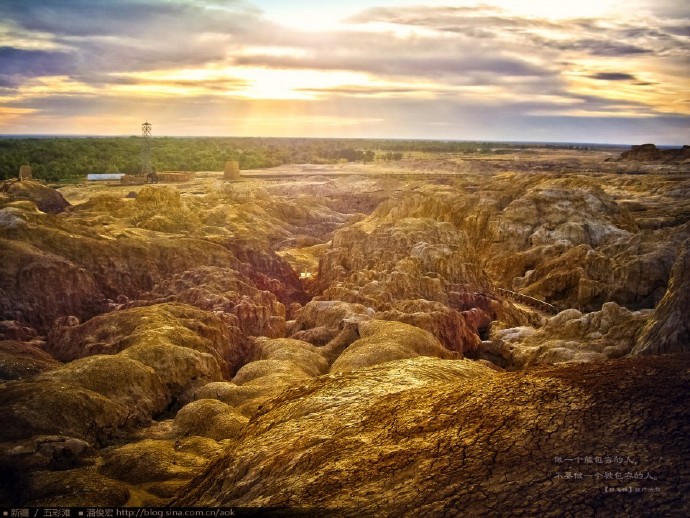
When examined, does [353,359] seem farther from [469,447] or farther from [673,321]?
[469,447]

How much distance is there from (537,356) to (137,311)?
17.2m

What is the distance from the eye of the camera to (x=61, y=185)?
86.1 m

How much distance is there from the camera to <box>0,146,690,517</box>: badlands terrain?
10.5 metres

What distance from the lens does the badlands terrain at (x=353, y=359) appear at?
10484 millimetres

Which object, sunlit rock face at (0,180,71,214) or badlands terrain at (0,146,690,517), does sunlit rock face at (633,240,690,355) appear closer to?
badlands terrain at (0,146,690,517)

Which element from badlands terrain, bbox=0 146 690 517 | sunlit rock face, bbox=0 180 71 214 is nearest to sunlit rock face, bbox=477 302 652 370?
badlands terrain, bbox=0 146 690 517

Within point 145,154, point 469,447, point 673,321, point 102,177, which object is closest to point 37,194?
point 102,177

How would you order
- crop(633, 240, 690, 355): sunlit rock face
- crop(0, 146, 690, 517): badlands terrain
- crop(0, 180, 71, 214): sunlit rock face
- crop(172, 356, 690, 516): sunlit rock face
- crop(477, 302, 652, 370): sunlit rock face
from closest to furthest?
1. crop(172, 356, 690, 516): sunlit rock face
2. crop(0, 146, 690, 517): badlands terrain
3. crop(633, 240, 690, 355): sunlit rock face
4. crop(477, 302, 652, 370): sunlit rock face
5. crop(0, 180, 71, 214): sunlit rock face

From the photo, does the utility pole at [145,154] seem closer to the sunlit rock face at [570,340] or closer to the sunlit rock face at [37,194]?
the sunlit rock face at [37,194]

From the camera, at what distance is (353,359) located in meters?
23.5

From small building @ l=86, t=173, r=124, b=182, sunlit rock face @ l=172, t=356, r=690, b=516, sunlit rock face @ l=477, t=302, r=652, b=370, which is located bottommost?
sunlit rock face @ l=477, t=302, r=652, b=370

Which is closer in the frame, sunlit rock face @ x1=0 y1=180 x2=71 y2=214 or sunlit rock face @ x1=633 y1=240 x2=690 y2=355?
sunlit rock face @ x1=633 y1=240 x2=690 y2=355

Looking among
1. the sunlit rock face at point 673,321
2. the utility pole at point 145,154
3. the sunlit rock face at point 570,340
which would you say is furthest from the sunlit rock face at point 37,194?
the sunlit rock face at point 673,321

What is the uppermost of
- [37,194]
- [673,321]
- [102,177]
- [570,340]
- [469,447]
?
[102,177]
